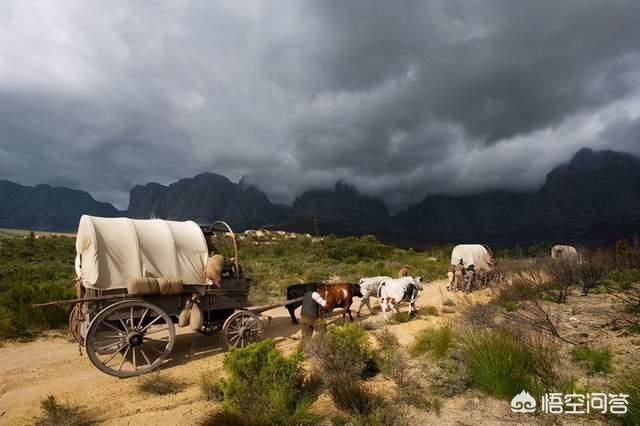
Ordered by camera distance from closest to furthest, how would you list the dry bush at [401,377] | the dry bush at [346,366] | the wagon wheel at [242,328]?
1. the dry bush at [346,366]
2. the dry bush at [401,377]
3. the wagon wheel at [242,328]

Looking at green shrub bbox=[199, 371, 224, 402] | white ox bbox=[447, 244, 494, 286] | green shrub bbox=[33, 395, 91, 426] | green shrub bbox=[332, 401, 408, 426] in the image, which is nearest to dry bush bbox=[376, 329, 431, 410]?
green shrub bbox=[332, 401, 408, 426]

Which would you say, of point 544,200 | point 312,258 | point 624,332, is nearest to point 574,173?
point 544,200

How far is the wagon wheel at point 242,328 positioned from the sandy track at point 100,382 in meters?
0.48

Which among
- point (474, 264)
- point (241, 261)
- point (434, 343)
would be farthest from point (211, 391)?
point (241, 261)

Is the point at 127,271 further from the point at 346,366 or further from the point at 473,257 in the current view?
the point at 473,257

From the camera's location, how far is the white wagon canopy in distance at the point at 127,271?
6293 millimetres

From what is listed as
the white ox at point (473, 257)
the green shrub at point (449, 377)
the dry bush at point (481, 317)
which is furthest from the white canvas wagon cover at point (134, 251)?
the white ox at point (473, 257)

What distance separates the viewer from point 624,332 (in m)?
6.71

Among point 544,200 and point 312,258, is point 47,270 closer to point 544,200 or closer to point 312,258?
point 312,258

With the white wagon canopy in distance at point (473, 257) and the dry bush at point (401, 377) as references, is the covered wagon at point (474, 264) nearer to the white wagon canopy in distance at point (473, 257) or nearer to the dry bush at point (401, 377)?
the white wagon canopy in distance at point (473, 257)

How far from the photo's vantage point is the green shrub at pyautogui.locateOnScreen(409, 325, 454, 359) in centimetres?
643

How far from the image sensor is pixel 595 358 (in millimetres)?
5441

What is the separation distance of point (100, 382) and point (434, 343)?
6.37 meters

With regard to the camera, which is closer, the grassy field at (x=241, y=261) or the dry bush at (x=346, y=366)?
the dry bush at (x=346, y=366)
